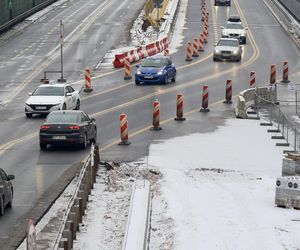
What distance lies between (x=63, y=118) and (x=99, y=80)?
18.6 metres

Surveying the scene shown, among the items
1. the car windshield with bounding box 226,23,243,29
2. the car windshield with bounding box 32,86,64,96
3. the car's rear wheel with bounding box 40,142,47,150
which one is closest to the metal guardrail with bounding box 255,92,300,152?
the car's rear wheel with bounding box 40,142,47,150

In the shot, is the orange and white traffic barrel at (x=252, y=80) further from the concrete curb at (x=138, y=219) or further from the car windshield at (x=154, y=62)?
the concrete curb at (x=138, y=219)

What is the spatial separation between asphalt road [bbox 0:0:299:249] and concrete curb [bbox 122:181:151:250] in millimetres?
2129

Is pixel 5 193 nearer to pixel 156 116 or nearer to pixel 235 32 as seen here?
pixel 156 116

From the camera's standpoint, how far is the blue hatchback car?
4675cm

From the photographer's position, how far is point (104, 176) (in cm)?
2584

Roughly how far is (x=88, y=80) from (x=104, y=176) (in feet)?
64.7

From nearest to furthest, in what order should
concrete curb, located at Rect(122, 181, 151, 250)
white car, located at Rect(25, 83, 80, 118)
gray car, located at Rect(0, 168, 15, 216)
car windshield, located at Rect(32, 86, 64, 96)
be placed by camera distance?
1. concrete curb, located at Rect(122, 181, 151, 250)
2. gray car, located at Rect(0, 168, 15, 216)
3. white car, located at Rect(25, 83, 80, 118)
4. car windshield, located at Rect(32, 86, 64, 96)

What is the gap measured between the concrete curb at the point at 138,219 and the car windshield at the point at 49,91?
14622 millimetres

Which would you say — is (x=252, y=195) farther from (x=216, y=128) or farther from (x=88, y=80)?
→ (x=88, y=80)

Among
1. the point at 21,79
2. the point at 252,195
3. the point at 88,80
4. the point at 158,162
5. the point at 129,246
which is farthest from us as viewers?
the point at 21,79

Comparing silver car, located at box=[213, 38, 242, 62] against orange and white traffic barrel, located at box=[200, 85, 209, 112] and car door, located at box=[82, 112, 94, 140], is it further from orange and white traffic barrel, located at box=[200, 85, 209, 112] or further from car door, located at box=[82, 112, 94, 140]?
car door, located at box=[82, 112, 94, 140]

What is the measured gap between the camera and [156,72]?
46.8 metres

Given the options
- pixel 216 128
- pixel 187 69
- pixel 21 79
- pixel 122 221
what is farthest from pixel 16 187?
pixel 187 69
